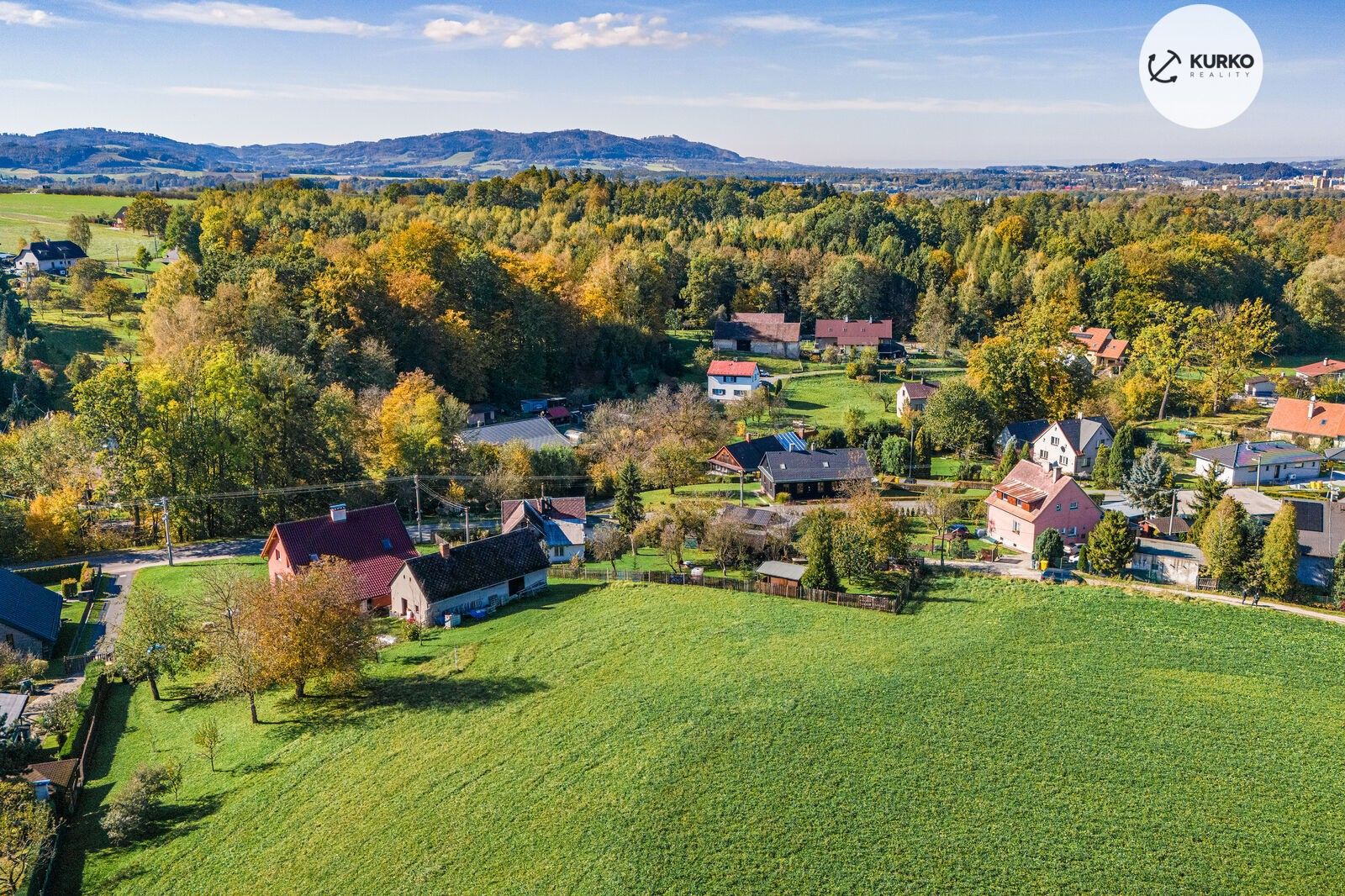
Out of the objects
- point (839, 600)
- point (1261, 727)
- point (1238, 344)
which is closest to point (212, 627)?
point (839, 600)

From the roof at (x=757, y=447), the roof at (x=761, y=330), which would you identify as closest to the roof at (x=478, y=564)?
the roof at (x=757, y=447)

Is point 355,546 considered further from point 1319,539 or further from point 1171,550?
point 1319,539

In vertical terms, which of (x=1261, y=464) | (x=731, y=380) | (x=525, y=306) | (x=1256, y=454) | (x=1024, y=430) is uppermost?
(x=525, y=306)

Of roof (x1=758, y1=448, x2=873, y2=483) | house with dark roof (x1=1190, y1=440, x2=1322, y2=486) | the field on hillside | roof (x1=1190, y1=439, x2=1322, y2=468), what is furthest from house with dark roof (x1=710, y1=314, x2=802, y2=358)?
the field on hillside

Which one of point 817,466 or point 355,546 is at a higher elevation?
point 817,466

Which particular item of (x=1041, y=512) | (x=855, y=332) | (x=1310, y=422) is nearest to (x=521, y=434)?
(x=1041, y=512)

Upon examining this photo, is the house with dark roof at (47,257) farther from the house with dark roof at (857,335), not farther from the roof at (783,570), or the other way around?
the roof at (783,570)
